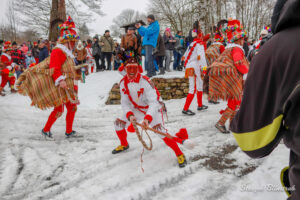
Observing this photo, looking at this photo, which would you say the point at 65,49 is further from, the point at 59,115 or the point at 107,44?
the point at 107,44

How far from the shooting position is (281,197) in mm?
2121

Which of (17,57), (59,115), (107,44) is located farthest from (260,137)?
(17,57)

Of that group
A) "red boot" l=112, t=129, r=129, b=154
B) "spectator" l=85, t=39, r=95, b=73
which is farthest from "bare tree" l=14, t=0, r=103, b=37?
"red boot" l=112, t=129, r=129, b=154

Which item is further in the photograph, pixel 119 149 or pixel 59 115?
pixel 59 115

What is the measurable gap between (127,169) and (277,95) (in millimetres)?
2462

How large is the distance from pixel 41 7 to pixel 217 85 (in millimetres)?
14976

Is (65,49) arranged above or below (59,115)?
above

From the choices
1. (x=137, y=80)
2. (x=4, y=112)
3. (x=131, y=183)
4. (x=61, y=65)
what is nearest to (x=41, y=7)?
(x=4, y=112)

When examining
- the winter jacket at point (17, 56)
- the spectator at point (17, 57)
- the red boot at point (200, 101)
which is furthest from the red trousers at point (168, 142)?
the winter jacket at point (17, 56)

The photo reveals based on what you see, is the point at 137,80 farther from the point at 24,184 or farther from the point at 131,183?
the point at 24,184

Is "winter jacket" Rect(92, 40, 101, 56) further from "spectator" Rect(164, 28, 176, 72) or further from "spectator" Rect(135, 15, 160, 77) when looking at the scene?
"spectator" Rect(135, 15, 160, 77)

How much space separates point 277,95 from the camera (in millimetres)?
926

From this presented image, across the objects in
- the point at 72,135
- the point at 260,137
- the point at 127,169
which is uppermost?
the point at 260,137

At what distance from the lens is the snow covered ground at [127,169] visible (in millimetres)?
2406
